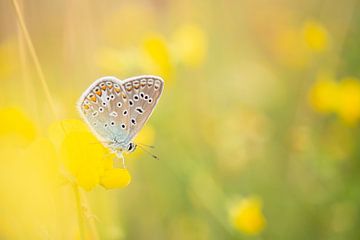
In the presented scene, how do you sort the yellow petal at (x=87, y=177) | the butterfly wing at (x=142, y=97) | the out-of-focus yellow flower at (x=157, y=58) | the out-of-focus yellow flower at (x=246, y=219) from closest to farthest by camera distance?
1. the yellow petal at (x=87, y=177)
2. the butterfly wing at (x=142, y=97)
3. the out-of-focus yellow flower at (x=246, y=219)
4. the out-of-focus yellow flower at (x=157, y=58)

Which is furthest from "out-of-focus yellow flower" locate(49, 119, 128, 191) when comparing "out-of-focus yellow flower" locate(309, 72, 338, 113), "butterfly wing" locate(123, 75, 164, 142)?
"out-of-focus yellow flower" locate(309, 72, 338, 113)

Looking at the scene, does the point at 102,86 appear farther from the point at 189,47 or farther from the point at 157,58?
the point at 189,47

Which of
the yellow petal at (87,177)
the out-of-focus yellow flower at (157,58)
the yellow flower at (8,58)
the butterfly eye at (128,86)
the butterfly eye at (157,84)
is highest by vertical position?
the out-of-focus yellow flower at (157,58)

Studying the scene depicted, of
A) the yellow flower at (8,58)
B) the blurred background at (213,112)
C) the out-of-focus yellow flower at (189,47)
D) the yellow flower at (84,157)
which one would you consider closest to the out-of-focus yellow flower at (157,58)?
the blurred background at (213,112)

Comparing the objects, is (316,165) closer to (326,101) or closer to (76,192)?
(326,101)

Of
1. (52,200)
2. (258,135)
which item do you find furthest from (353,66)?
(52,200)

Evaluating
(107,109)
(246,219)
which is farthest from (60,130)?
(246,219)

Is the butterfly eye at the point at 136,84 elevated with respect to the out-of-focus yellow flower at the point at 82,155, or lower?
elevated

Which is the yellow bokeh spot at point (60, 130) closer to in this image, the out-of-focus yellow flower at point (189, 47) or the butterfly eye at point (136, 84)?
the butterfly eye at point (136, 84)

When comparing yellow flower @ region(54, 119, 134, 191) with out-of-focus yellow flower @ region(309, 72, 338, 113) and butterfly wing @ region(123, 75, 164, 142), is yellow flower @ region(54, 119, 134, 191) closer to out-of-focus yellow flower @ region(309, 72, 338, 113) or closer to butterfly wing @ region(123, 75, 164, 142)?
butterfly wing @ region(123, 75, 164, 142)
